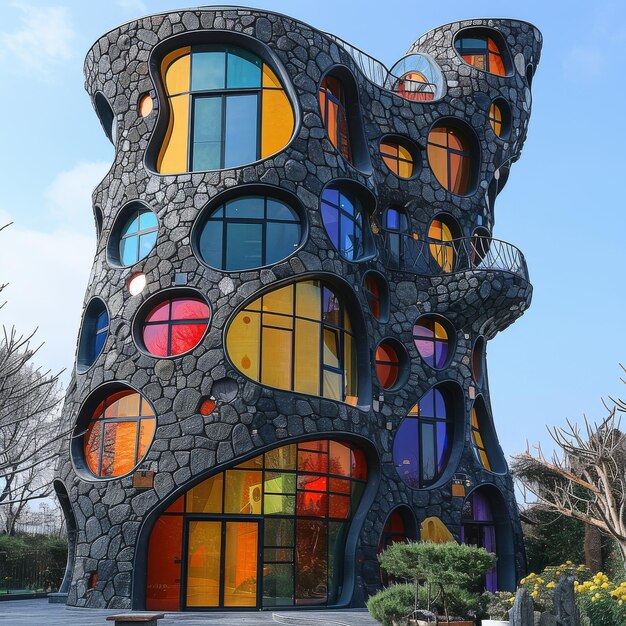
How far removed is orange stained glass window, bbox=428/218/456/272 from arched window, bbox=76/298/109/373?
31.8 ft

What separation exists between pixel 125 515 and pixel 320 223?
27.2 feet

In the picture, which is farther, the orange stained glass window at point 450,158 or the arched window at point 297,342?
the orange stained glass window at point 450,158

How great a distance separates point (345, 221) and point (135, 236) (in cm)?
542

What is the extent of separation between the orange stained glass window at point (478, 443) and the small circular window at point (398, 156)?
7445 mm

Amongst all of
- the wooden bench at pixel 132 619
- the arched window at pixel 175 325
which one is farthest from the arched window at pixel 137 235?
the wooden bench at pixel 132 619

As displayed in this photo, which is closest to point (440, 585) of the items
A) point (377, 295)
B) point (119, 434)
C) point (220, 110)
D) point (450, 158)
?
point (119, 434)

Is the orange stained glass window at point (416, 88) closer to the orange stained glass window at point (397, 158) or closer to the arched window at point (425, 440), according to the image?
the orange stained glass window at point (397, 158)

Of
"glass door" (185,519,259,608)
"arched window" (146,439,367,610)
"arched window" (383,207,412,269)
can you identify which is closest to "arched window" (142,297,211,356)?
"arched window" (146,439,367,610)

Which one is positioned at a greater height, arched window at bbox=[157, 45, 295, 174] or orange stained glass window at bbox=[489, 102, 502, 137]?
orange stained glass window at bbox=[489, 102, 502, 137]

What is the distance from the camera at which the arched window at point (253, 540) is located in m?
20.0

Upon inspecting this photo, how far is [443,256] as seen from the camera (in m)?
27.2

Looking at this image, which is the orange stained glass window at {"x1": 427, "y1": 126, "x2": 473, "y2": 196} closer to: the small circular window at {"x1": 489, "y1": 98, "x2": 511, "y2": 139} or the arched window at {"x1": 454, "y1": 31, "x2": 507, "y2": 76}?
the small circular window at {"x1": 489, "y1": 98, "x2": 511, "y2": 139}

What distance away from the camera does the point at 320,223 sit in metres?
22.4

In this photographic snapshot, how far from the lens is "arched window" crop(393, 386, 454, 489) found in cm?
2500
